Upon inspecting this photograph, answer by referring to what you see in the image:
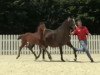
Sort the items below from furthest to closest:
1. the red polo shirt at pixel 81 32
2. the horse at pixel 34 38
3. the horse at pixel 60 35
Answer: the horse at pixel 34 38 → the horse at pixel 60 35 → the red polo shirt at pixel 81 32

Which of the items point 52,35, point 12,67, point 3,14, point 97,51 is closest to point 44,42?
point 52,35

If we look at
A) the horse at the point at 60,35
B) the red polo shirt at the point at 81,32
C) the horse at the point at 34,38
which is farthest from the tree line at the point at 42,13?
the red polo shirt at the point at 81,32

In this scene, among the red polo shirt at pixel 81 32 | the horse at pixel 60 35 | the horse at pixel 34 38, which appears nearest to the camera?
the red polo shirt at pixel 81 32

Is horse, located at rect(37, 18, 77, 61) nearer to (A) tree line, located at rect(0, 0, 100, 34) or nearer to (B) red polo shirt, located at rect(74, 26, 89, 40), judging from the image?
(B) red polo shirt, located at rect(74, 26, 89, 40)

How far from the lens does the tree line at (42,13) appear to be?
3928 cm

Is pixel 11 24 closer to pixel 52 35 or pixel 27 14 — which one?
pixel 27 14

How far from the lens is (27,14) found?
40.7m

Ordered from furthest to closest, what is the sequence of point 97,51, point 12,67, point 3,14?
point 3,14, point 97,51, point 12,67

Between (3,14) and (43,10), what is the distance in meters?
4.21

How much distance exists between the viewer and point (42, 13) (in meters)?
41.5

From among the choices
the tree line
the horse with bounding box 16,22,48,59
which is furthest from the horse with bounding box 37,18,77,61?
the tree line

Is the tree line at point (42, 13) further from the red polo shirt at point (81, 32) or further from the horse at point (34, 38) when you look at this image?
the red polo shirt at point (81, 32)

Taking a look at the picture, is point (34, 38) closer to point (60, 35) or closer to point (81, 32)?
point (60, 35)

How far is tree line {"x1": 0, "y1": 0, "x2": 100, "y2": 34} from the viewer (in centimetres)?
3928
